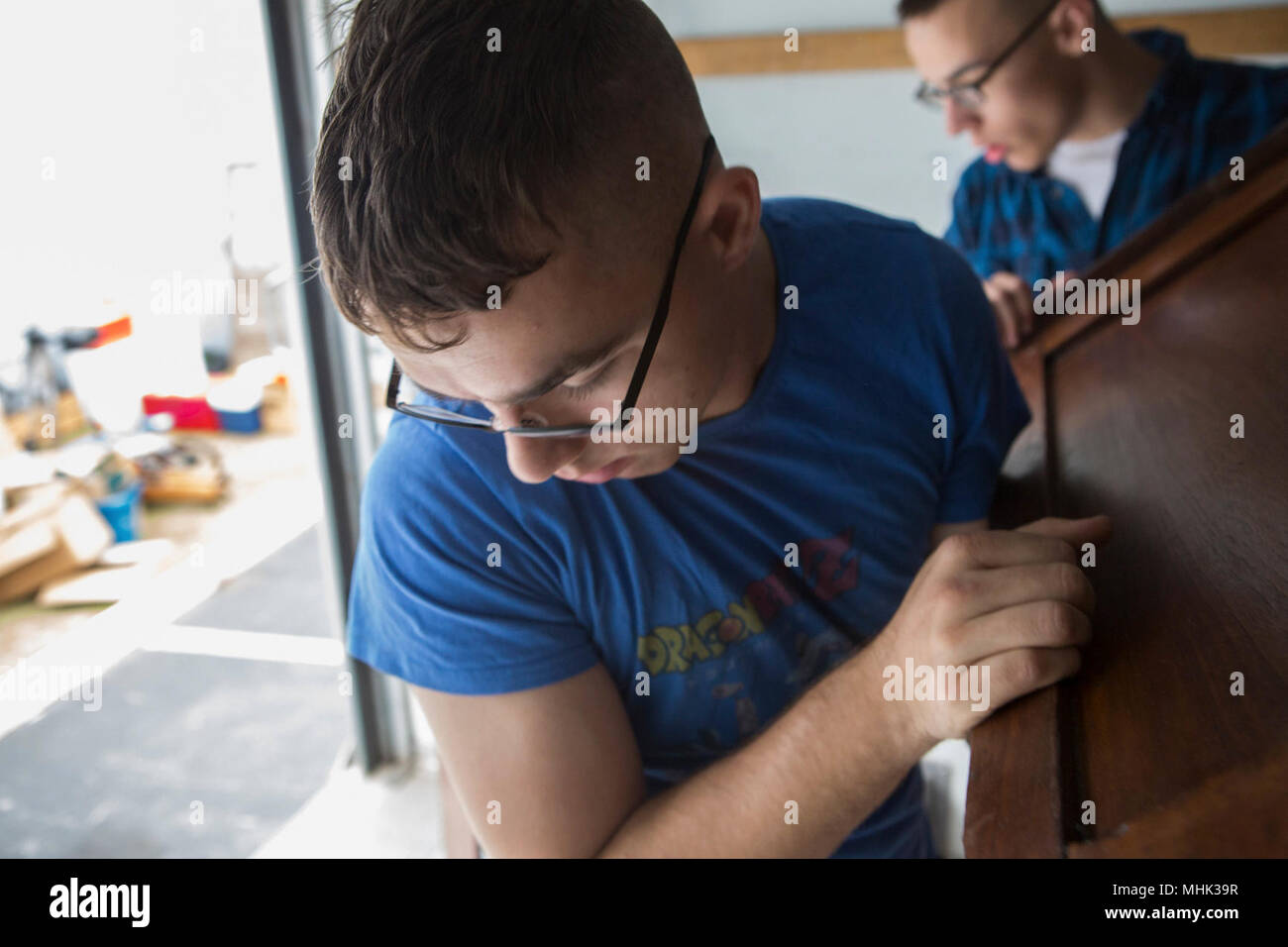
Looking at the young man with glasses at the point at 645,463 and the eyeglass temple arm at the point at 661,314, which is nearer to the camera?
the young man with glasses at the point at 645,463

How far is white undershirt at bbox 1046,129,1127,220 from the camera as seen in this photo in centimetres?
169

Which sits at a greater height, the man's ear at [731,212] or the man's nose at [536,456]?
the man's ear at [731,212]

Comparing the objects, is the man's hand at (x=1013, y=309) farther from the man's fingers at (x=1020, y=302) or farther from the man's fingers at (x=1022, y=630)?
the man's fingers at (x=1022, y=630)

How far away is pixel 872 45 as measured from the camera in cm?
237

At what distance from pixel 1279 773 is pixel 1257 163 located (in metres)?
0.74

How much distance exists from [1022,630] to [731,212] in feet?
1.43

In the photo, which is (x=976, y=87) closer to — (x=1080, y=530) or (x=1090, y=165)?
(x=1090, y=165)

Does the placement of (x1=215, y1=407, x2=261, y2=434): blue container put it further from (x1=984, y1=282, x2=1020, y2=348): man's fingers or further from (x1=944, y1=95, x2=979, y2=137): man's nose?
(x1=984, y1=282, x2=1020, y2=348): man's fingers

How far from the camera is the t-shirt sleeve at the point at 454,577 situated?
86cm

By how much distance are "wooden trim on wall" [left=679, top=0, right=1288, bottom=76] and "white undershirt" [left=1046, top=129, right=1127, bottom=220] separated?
0.76 m

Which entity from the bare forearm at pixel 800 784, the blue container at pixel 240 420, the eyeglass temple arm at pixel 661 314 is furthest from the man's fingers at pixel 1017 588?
the blue container at pixel 240 420

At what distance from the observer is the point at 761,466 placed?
3.17 ft

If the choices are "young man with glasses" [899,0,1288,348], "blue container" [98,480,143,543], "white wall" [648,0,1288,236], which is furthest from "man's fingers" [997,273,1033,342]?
"blue container" [98,480,143,543]

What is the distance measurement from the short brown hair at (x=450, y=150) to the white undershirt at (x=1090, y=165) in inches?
50.3
